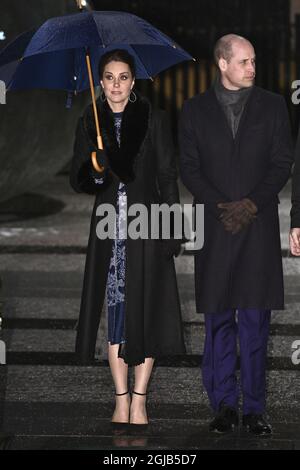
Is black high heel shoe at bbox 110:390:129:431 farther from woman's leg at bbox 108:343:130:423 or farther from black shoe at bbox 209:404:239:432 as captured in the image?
black shoe at bbox 209:404:239:432

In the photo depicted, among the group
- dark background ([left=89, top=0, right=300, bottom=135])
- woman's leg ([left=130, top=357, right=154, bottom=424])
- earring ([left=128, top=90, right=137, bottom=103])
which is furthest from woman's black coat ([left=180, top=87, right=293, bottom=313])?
dark background ([left=89, top=0, right=300, bottom=135])

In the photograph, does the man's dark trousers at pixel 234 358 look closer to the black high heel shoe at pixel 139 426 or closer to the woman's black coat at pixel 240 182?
the woman's black coat at pixel 240 182

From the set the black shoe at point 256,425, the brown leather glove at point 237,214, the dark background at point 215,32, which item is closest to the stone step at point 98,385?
the black shoe at point 256,425

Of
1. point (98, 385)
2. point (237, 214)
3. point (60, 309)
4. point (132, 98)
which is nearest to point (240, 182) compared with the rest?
point (237, 214)

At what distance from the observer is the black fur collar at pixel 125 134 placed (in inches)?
261

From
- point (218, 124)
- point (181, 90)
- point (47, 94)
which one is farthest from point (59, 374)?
point (181, 90)

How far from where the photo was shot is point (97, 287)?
666 centimetres

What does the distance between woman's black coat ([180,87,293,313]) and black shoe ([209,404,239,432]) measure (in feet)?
1.54

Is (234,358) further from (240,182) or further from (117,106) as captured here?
(117,106)

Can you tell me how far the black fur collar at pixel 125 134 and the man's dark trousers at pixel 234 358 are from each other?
805 mm

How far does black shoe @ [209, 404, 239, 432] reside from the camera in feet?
21.6

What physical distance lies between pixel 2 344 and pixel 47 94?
6.13 m

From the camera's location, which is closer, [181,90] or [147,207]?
[147,207]
